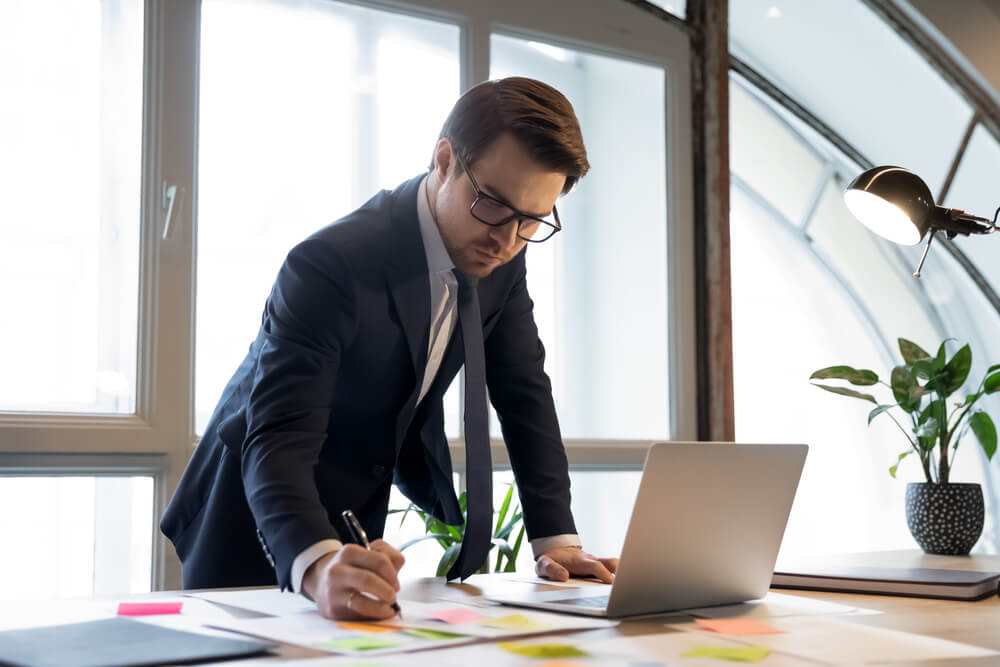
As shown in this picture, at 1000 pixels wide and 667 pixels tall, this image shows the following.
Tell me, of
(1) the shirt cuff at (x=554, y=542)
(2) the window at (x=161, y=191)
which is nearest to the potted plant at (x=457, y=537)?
(2) the window at (x=161, y=191)

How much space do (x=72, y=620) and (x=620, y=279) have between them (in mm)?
2517

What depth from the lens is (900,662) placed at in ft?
2.85

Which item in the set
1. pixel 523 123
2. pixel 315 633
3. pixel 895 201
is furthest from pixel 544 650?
pixel 895 201

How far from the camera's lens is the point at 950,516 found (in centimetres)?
209

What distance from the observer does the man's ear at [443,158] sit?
1496 millimetres

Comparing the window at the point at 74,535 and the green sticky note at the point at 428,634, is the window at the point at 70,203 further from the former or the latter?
the green sticky note at the point at 428,634

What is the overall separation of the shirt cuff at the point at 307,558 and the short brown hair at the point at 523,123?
58 centimetres

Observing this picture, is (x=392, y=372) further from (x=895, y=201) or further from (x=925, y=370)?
(x=925, y=370)

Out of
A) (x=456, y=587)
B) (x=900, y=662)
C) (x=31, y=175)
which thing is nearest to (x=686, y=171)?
(x=31, y=175)

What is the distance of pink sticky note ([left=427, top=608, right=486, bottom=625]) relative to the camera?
1057mm

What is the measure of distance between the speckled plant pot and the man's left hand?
0.91 meters

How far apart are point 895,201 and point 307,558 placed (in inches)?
41.4

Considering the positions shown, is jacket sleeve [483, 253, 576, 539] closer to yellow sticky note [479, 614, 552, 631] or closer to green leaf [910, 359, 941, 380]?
yellow sticky note [479, 614, 552, 631]

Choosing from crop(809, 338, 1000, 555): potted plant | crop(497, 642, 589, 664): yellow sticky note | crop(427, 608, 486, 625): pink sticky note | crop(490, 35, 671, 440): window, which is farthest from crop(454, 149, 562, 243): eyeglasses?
crop(490, 35, 671, 440): window
